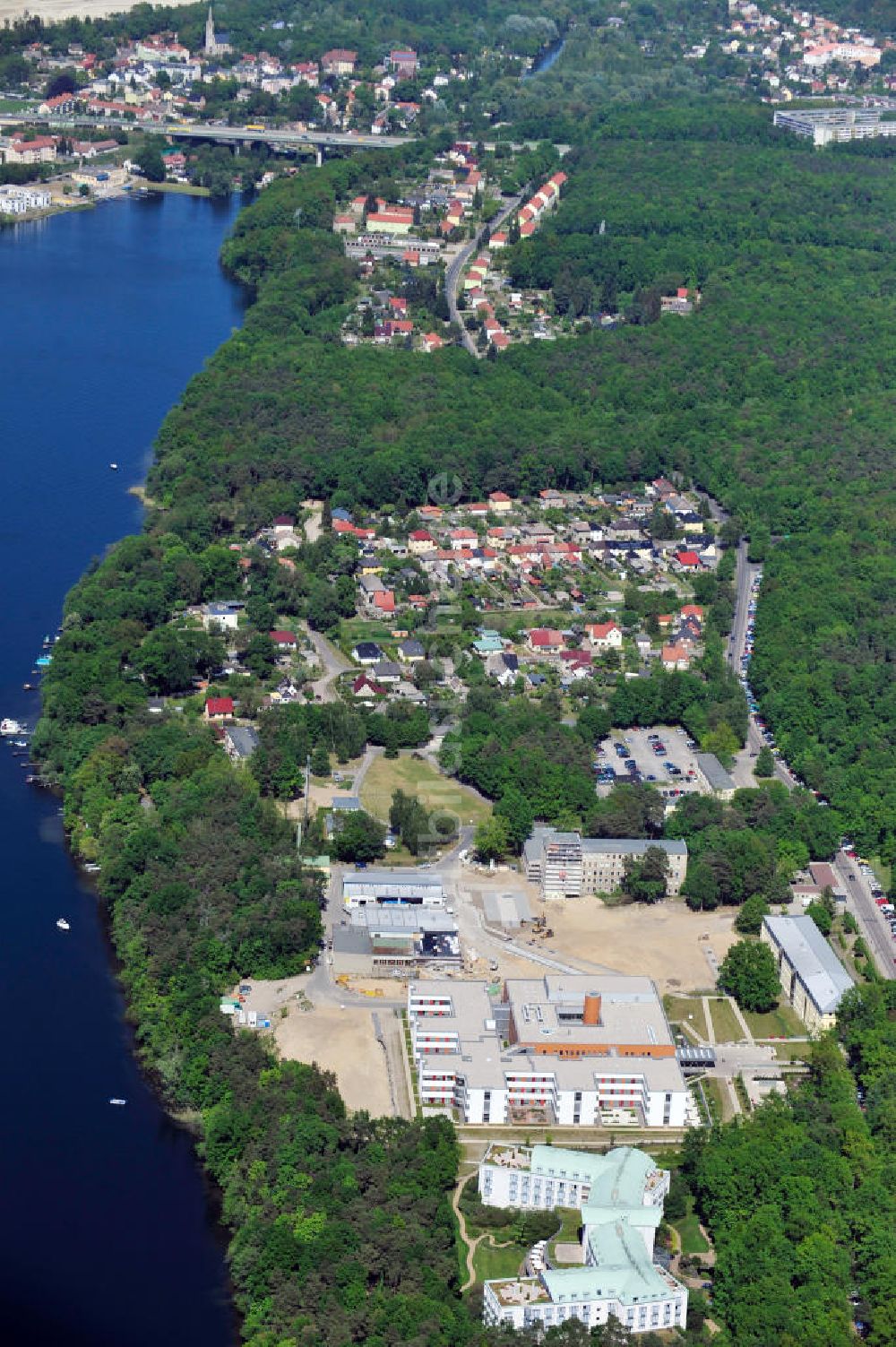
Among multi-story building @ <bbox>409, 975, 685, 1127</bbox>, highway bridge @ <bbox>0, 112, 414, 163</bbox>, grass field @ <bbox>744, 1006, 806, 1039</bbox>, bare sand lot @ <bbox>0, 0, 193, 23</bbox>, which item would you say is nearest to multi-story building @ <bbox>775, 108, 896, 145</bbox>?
highway bridge @ <bbox>0, 112, 414, 163</bbox>

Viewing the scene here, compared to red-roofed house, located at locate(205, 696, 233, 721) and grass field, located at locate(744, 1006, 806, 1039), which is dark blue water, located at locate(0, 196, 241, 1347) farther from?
grass field, located at locate(744, 1006, 806, 1039)

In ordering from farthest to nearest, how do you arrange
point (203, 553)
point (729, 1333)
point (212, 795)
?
1. point (203, 553)
2. point (212, 795)
3. point (729, 1333)

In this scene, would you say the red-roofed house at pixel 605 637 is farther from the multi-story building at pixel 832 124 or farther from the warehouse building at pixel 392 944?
the multi-story building at pixel 832 124

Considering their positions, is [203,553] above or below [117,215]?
above

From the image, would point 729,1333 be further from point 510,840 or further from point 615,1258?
point 510,840

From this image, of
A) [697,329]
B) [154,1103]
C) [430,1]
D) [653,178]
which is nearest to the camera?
[154,1103]

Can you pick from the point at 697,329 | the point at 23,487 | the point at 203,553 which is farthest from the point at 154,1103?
the point at 697,329

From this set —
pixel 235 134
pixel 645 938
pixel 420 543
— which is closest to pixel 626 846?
pixel 645 938
